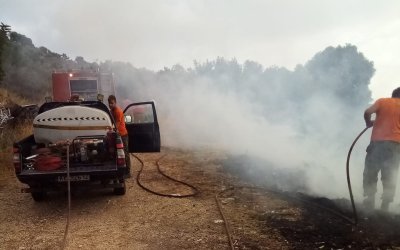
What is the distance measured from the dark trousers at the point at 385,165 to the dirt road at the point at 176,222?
29.6 inches

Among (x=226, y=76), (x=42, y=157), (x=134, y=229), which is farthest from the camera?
(x=226, y=76)

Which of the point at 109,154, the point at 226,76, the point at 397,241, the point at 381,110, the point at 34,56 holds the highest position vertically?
the point at 34,56

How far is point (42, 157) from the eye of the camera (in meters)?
6.57

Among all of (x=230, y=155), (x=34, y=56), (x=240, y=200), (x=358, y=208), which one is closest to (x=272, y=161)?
(x=230, y=155)

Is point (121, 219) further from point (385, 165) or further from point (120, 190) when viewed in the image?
point (385, 165)

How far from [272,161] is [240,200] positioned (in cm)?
359

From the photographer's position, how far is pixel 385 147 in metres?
5.97

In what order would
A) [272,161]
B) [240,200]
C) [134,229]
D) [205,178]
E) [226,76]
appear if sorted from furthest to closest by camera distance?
[226,76] → [272,161] → [205,178] → [240,200] → [134,229]

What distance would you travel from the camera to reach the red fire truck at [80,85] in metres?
14.0

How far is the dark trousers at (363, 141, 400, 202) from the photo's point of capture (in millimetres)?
5961

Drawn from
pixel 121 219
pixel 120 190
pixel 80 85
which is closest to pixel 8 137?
pixel 80 85

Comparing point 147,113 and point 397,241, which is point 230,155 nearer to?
point 147,113

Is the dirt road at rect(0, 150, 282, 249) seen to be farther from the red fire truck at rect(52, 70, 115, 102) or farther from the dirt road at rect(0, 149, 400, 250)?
the red fire truck at rect(52, 70, 115, 102)

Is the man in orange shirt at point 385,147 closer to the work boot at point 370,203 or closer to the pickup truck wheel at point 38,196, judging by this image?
the work boot at point 370,203
